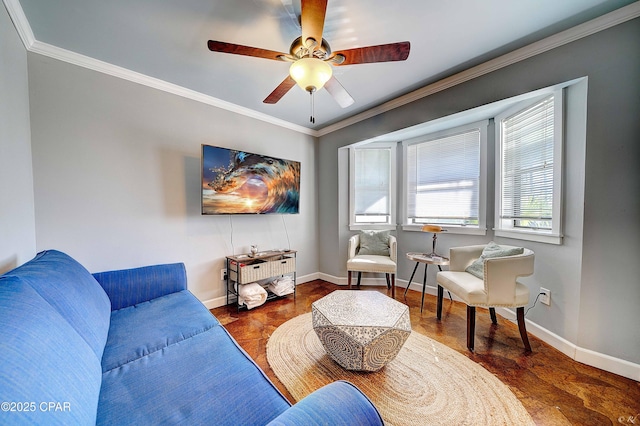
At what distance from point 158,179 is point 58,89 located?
96cm

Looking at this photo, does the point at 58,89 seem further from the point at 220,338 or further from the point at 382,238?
the point at 382,238

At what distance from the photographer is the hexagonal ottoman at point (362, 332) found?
1.49m

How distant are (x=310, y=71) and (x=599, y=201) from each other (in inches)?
90.7

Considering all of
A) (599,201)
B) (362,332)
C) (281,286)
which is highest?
(599,201)

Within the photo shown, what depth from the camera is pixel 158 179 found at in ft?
7.70

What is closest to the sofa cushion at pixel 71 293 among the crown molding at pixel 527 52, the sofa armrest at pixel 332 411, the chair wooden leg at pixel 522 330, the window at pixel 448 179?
the sofa armrest at pixel 332 411

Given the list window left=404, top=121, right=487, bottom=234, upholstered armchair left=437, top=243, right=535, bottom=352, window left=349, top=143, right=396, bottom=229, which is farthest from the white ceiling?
upholstered armchair left=437, top=243, right=535, bottom=352

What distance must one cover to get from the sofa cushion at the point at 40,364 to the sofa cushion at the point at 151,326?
0.27m

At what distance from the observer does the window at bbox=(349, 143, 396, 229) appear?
11.8 ft

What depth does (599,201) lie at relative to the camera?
168 centimetres

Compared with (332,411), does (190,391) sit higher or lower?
lower

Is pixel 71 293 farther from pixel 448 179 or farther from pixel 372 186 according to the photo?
pixel 448 179

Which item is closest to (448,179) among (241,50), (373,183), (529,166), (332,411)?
(529,166)

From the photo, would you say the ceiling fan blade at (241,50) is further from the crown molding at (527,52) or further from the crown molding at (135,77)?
the crown molding at (527,52)
